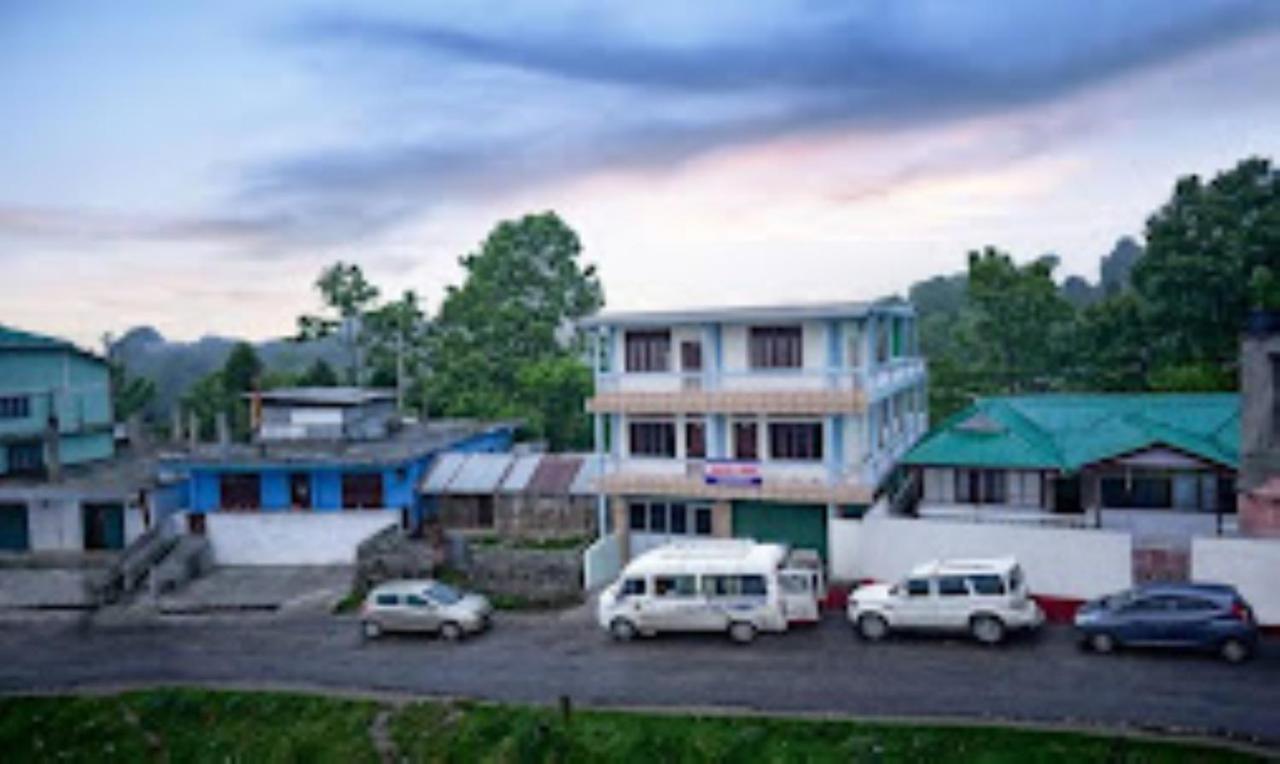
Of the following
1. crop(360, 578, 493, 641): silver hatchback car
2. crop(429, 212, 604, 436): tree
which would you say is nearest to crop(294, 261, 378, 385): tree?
crop(429, 212, 604, 436): tree

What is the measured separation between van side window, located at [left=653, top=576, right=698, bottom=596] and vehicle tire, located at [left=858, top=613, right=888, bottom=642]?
4.38 m

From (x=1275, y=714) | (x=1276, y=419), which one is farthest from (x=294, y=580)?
(x=1276, y=419)

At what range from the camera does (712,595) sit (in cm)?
2392

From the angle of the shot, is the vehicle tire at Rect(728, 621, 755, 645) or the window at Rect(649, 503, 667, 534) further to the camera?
the window at Rect(649, 503, 667, 534)

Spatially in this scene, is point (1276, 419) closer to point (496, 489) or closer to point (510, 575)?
point (510, 575)

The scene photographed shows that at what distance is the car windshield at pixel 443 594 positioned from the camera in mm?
26359

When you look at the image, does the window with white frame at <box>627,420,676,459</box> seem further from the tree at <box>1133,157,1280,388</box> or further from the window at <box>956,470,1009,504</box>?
the tree at <box>1133,157,1280,388</box>

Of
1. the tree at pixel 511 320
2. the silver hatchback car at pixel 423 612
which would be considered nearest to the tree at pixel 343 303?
the tree at pixel 511 320

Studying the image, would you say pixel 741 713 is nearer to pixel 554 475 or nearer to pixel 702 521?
pixel 702 521

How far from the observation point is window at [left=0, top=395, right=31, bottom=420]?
134 ft

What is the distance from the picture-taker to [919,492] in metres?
31.0

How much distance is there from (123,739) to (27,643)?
843cm

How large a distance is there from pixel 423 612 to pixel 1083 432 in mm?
21937

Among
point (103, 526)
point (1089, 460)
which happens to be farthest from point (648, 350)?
point (103, 526)
